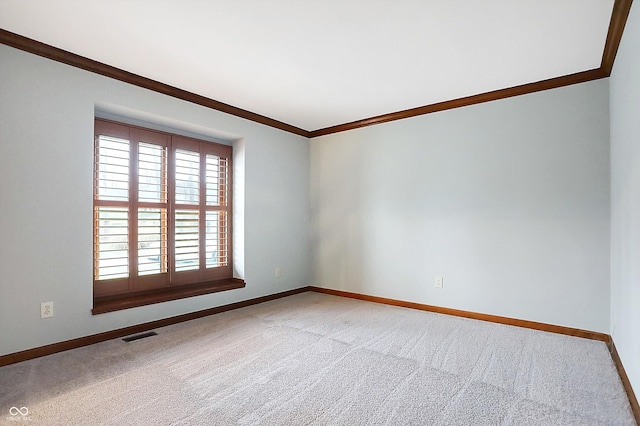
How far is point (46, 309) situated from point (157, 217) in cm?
121

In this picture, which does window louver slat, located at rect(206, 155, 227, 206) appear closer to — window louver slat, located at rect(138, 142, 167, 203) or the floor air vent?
window louver slat, located at rect(138, 142, 167, 203)

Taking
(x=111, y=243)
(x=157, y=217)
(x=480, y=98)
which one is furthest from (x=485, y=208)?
(x=111, y=243)

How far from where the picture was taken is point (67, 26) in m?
2.31

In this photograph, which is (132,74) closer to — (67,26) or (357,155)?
(67,26)

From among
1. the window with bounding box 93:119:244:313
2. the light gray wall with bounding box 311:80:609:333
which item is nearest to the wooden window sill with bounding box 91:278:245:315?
the window with bounding box 93:119:244:313

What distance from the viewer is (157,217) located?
136 inches

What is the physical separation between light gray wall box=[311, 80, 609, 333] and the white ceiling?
0.45 m

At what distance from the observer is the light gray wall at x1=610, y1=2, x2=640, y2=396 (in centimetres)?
188

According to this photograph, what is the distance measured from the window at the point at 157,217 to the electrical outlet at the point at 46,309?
33cm

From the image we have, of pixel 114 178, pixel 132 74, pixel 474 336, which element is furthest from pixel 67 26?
pixel 474 336

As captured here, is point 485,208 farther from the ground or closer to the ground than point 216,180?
closer to the ground

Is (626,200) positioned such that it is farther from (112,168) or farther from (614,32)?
(112,168)

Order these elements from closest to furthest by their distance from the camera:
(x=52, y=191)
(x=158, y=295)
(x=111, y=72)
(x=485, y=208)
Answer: (x=52, y=191)
(x=111, y=72)
(x=158, y=295)
(x=485, y=208)

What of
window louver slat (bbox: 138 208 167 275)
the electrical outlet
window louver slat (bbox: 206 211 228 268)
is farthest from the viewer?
window louver slat (bbox: 206 211 228 268)
